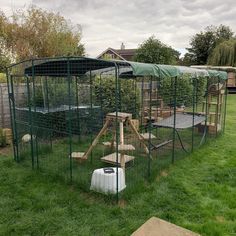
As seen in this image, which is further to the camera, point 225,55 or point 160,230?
point 225,55

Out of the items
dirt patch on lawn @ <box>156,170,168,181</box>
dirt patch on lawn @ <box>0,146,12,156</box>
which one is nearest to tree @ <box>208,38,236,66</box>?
dirt patch on lawn @ <box>156,170,168,181</box>

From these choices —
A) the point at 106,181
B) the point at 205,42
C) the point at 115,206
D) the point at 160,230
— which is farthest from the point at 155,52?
the point at 205,42

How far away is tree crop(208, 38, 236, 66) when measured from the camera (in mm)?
21047

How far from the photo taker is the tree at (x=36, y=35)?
47.6 feet

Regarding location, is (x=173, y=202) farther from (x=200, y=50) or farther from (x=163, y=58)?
(x=200, y=50)

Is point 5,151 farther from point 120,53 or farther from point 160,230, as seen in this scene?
point 120,53

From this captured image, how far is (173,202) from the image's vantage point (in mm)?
3443

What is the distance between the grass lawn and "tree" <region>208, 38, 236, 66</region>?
18788 mm

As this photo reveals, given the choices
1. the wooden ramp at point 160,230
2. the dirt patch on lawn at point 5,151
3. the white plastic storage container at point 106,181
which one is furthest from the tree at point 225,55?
the wooden ramp at point 160,230

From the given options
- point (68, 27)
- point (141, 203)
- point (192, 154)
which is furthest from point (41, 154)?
point (68, 27)

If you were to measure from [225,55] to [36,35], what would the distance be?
15157 mm

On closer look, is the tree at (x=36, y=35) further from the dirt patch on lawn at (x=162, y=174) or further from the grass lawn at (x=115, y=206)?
the dirt patch on lawn at (x=162, y=174)

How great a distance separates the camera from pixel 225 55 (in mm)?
21297

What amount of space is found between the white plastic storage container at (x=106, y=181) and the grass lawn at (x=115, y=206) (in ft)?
0.47
